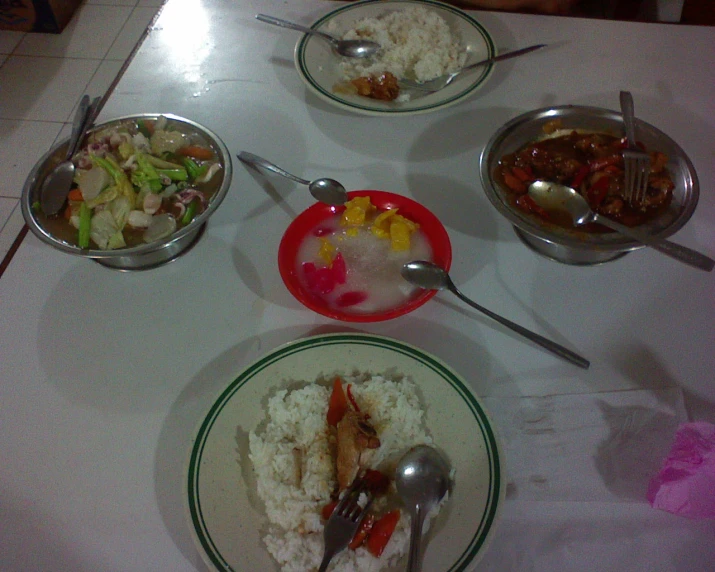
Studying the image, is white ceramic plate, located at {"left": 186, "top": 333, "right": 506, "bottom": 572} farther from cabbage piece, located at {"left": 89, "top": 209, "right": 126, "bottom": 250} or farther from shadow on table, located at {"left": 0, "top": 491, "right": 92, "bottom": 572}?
cabbage piece, located at {"left": 89, "top": 209, "right": 126, "bottom": 250}

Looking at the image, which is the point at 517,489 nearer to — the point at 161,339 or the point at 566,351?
the point at 566,351

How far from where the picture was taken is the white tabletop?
0.95m

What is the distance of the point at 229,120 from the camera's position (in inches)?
65.9

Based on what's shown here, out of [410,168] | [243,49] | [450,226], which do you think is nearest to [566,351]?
[450,226]

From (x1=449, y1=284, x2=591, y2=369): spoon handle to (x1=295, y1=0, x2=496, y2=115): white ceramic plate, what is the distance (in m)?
0.65

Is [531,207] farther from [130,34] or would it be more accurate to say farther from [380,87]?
[130,34]

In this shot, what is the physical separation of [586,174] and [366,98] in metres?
0.70

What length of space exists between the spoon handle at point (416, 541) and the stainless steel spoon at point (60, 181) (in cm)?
108

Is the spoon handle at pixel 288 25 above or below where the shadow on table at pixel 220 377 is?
above

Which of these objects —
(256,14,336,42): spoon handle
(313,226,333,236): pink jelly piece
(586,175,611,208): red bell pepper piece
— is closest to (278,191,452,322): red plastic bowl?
(313,226,333,236): pink jelly piece

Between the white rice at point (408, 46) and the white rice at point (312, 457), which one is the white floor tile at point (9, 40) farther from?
the white rice at point (312, 457)

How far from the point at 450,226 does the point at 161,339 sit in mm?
775

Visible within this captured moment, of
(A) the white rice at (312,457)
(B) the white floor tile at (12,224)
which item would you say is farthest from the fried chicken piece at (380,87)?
(B) the white floor tile at (12,224)

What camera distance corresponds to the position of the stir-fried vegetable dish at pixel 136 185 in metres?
A: 1.23
